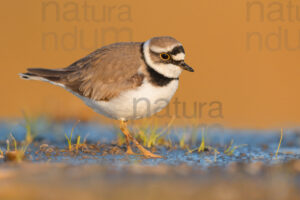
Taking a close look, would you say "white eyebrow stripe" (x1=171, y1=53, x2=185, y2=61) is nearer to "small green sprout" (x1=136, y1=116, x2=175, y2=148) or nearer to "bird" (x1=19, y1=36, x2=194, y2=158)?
"bird" (x1=19, y1=36, x2=194, y2=158)

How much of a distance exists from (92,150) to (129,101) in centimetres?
86

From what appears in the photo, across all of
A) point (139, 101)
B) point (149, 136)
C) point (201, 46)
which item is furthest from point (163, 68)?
point (201, 46)

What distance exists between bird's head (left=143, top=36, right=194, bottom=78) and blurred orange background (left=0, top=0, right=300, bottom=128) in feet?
14.6

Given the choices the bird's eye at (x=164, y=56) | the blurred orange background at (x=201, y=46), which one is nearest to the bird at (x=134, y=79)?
the bird's eye at (x=164, y=56)

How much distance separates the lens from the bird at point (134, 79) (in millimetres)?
5766

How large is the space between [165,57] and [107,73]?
815 mm

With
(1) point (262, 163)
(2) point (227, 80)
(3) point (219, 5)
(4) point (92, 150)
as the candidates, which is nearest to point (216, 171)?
(1) point (262, 163)

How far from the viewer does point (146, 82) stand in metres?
5.73

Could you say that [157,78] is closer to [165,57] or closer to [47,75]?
[165,57]

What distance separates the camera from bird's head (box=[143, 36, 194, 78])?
19.2 feet

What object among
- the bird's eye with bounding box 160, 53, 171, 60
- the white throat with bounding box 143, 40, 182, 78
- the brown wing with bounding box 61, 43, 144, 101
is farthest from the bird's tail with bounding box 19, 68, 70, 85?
the bird's eye with bounding box 160, 53, 171, 60

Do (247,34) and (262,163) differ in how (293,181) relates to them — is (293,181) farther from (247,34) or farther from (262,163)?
(247,34)

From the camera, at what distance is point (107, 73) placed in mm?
6113

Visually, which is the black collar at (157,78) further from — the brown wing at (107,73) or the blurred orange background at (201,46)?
the blurred orange background at (201,46)
